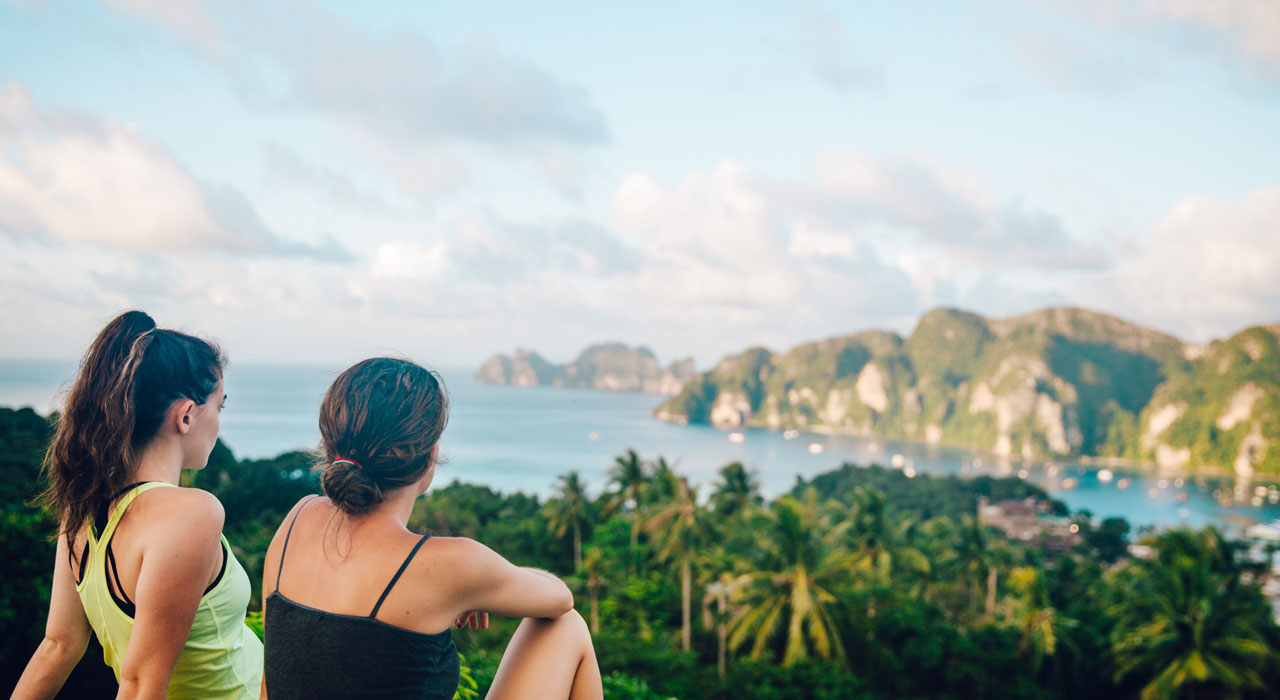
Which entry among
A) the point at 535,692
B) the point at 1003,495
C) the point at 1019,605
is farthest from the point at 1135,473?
the point at 535,692

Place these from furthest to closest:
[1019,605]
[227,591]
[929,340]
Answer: [929,340]
[1019,605]
[227,591]

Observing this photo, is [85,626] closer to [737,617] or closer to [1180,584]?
[737,617]

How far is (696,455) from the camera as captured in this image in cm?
8481

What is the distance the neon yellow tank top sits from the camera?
1.47 m

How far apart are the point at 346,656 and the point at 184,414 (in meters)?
0.64

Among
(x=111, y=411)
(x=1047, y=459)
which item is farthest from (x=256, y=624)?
(x=1047, y=459)

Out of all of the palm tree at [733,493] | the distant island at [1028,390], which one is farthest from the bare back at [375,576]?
the distant island at [1028,390]

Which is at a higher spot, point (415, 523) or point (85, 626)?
point (85, 626)

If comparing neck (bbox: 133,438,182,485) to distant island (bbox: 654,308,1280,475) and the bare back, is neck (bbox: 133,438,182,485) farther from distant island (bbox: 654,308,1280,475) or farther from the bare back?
distant island (bbox: 654,308,1280,475)

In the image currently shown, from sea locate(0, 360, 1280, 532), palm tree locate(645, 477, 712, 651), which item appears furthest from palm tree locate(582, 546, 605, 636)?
sea locate(0, 360, 1280, 532)

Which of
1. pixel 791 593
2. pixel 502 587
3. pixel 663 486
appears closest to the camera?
pixel 502 587

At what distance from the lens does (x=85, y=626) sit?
1.62 meters

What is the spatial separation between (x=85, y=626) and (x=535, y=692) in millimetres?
1026

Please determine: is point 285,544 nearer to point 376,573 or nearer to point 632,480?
point 376,573
